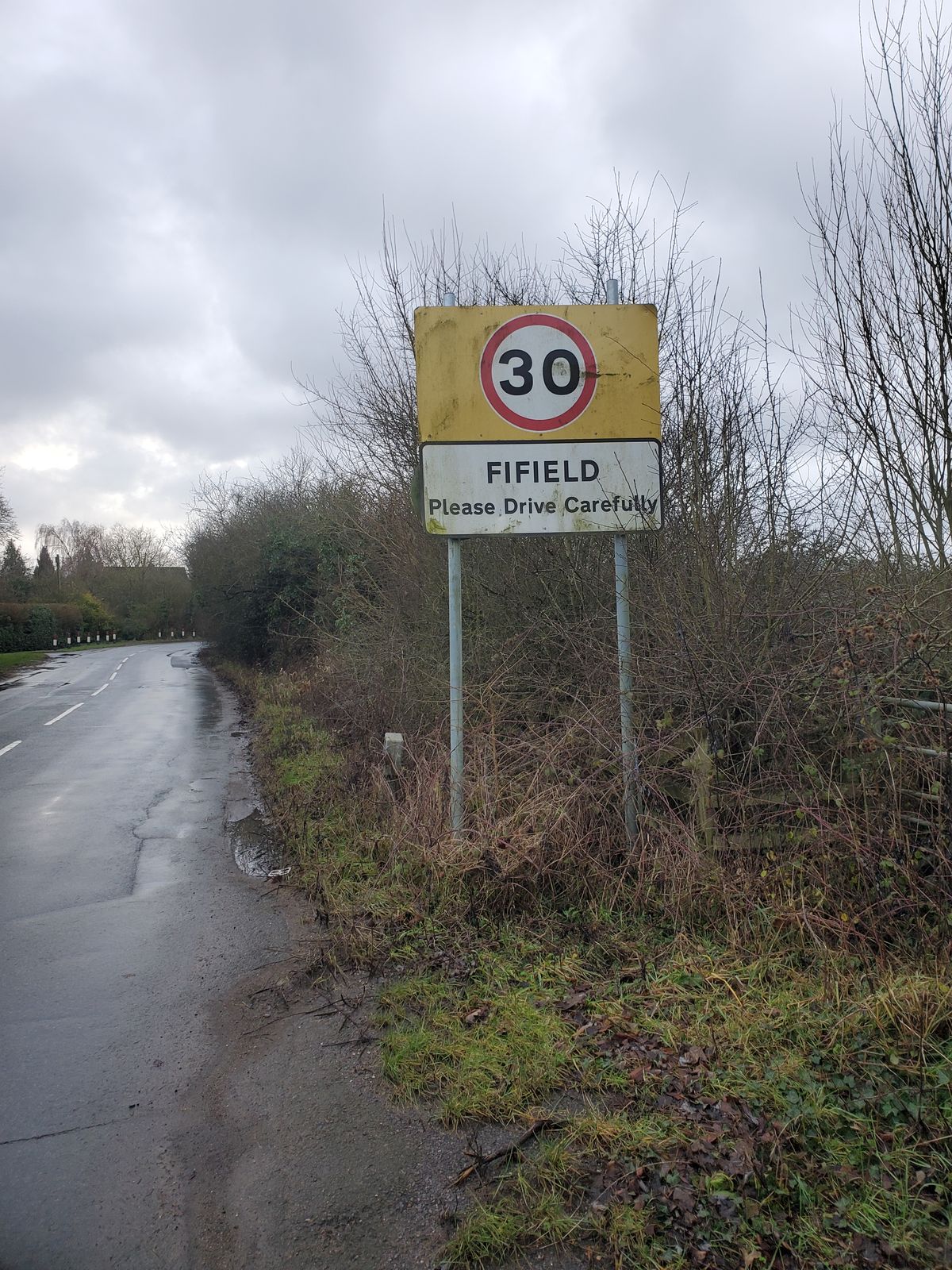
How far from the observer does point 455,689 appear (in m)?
6.12

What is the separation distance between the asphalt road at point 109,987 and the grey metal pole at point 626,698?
2314 mm

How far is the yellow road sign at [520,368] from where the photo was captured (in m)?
5.95

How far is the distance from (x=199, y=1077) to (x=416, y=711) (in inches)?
220

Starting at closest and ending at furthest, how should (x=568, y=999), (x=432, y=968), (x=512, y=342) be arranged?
1. (x=568, y=999)
2. (x=432, y=968)
3. (x=512, y=342)

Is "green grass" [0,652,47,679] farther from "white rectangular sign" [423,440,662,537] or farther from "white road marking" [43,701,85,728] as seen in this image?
"white rectangular sign" [423,440,662,537]

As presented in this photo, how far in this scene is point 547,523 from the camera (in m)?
6.00

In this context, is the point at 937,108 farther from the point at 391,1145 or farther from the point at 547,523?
the point at 391,1145

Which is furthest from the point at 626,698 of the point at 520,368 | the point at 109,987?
the point at 109,987

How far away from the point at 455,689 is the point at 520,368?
2212 mm

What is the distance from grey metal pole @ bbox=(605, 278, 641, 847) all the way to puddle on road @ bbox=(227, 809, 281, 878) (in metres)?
3.17

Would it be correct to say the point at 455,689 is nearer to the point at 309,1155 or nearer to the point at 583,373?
the point at 583,373

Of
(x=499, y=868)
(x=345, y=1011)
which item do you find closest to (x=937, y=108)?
(x=499, y=868)

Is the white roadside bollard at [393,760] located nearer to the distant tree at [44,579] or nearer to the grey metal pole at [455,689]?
the grey metal pole at [455,689]

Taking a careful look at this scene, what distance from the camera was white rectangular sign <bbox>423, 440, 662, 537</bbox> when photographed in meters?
5.96
